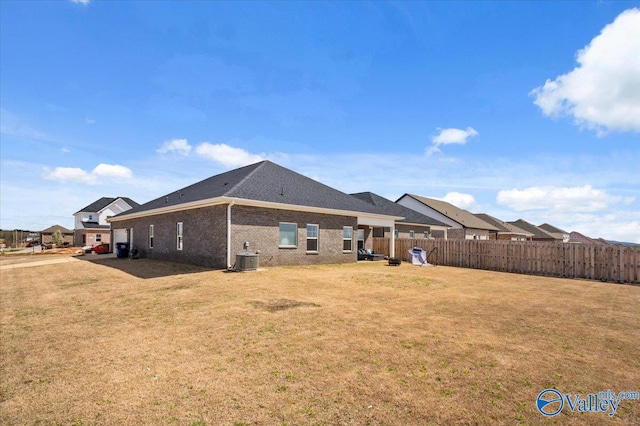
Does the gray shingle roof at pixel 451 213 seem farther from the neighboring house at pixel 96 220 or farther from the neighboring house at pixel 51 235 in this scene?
the neighboring house at pixel 51 235

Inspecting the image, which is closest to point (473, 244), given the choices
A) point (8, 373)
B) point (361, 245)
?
point (361, 245)

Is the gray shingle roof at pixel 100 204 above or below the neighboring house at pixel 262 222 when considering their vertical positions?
above

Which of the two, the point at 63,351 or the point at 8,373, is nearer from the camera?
the point at 8,373

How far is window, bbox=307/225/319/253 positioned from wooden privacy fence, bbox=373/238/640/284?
27.7 ft

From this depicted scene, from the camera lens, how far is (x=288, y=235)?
693 inches

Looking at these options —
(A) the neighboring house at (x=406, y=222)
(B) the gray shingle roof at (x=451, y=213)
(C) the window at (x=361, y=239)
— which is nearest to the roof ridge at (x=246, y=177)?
(C) the window at (x=361, y=239)

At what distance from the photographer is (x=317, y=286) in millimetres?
11570

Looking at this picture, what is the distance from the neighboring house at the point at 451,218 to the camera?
37344mm

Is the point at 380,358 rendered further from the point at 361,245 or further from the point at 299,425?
the point at 361,245

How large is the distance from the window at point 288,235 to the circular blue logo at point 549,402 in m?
13.9

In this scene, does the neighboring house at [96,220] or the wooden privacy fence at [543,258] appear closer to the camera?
the wooden privacy fence at [543,258]

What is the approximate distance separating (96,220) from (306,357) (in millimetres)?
56895

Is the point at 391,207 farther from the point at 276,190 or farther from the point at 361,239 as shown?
the point at 276,190

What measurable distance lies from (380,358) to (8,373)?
218 inches
